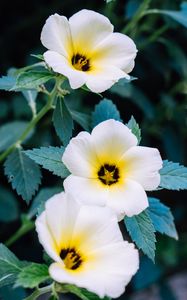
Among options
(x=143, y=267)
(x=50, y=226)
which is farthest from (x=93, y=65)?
(x=143, y=267)

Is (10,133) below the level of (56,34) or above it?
below

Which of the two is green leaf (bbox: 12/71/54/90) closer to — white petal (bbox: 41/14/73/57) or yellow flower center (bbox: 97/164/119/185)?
white petal (bbox: 41/14/73/57)

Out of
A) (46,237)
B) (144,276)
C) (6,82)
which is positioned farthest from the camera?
(144,276)

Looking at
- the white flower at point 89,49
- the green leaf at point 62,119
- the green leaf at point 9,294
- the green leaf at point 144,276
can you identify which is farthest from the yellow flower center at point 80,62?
the green leaf at point 144,276

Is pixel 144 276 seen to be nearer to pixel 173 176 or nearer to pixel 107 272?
pixel 173 176

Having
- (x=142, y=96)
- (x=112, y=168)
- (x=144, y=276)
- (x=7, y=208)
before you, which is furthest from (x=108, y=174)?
(x=144, y=276)

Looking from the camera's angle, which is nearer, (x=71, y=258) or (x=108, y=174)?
(x=71, y=258)

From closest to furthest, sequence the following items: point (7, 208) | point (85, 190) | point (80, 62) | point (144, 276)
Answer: point (85, 190)
point (80, 62)
point (7, 208)
point (144, 276)

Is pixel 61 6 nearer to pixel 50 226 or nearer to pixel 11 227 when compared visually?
pixel 11 227
